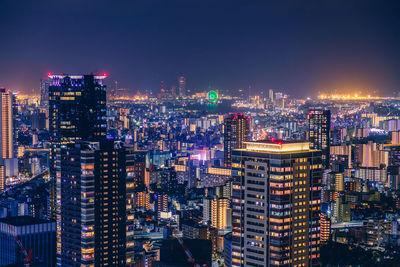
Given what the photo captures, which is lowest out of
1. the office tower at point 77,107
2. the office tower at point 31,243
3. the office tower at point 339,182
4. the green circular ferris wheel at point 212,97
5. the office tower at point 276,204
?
the office tower at point 31,243

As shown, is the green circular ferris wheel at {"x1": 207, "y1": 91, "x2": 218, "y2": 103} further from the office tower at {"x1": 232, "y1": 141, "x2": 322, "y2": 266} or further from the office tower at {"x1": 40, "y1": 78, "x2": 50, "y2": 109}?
the office tower at {"x1": 232, "y1": 141, "x2": 322, "y2": 266}

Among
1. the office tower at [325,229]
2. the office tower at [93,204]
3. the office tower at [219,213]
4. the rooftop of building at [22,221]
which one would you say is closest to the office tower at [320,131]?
the office tower at [219,213]

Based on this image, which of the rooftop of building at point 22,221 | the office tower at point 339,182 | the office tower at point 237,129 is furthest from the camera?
the office tower at point 237,129

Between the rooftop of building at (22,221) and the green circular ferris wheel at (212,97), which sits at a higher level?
the green circular ferris wheel at (212,97)

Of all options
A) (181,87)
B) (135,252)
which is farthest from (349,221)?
(181,87)

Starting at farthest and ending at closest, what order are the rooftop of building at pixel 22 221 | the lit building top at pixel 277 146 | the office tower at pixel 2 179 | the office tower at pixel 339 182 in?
the office tower at pixel 2 179
the office tower at pixel 339 182
the rooftop of building at pixel 22 221
the lit building top at pixel 277 146

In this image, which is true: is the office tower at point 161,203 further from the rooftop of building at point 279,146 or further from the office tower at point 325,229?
the rooftop of building at point 279,146

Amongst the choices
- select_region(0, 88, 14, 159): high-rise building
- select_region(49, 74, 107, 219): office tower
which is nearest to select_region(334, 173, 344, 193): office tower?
select_region(49, 74, 107, 219): office tower
